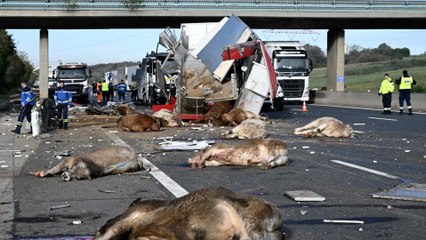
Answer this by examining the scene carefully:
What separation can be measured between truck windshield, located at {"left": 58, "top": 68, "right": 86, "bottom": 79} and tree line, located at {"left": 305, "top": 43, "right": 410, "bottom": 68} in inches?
3353

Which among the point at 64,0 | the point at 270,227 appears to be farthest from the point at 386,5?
the point at 270,227

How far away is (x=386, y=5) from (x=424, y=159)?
34.7 meters

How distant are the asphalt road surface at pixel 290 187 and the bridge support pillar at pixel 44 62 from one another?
110ft

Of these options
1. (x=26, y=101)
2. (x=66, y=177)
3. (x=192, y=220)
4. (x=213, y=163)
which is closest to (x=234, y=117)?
(x=26, y=101)

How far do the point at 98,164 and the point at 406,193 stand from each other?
→ 4.69m

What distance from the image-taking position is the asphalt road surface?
24.3 feet

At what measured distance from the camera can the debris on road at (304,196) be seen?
29.2 ft

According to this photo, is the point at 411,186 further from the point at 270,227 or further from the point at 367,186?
the point at 270,227

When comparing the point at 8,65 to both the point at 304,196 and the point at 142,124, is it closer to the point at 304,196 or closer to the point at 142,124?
the point at 142,124

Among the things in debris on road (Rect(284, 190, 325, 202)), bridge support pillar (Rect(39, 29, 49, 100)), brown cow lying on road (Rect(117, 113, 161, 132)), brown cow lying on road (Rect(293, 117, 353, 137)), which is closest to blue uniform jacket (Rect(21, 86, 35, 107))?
brown cow lying on road (Rect(117, 113, 161, 132))

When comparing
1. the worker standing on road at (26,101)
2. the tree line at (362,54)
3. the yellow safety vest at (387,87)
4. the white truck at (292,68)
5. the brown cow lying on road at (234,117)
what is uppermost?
the tree line at (362,54)

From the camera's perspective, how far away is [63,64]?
53656mm

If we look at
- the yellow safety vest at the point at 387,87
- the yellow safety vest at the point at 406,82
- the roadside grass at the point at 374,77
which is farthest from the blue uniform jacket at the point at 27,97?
the roadside grass at the point at 374,77

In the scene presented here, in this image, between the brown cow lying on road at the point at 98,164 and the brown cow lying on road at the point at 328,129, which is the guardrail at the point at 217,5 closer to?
the brown cow lying on road at the point at 328,129
